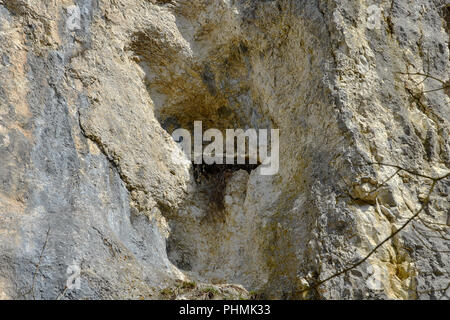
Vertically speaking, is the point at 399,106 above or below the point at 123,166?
above

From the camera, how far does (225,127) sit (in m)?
7.60

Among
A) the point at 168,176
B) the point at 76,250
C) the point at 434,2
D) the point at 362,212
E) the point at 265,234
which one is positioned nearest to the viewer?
the point at 76,250

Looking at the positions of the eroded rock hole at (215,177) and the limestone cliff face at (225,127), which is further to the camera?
the eroded rock hole at (215,177)

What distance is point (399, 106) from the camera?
612 cm

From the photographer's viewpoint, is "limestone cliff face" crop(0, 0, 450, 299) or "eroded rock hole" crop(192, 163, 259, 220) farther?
"eroded rock hole" crop(192, 163, 259, 220)

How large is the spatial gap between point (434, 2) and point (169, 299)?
5.14m

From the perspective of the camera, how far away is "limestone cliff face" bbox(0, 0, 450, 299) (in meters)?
5.18

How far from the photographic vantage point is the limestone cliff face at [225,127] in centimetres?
518

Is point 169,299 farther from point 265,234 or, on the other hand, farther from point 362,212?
point 362,212

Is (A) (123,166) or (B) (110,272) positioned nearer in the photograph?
(B) (110,272)

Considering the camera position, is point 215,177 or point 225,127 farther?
point 225,127

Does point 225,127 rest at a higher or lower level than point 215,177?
higher
